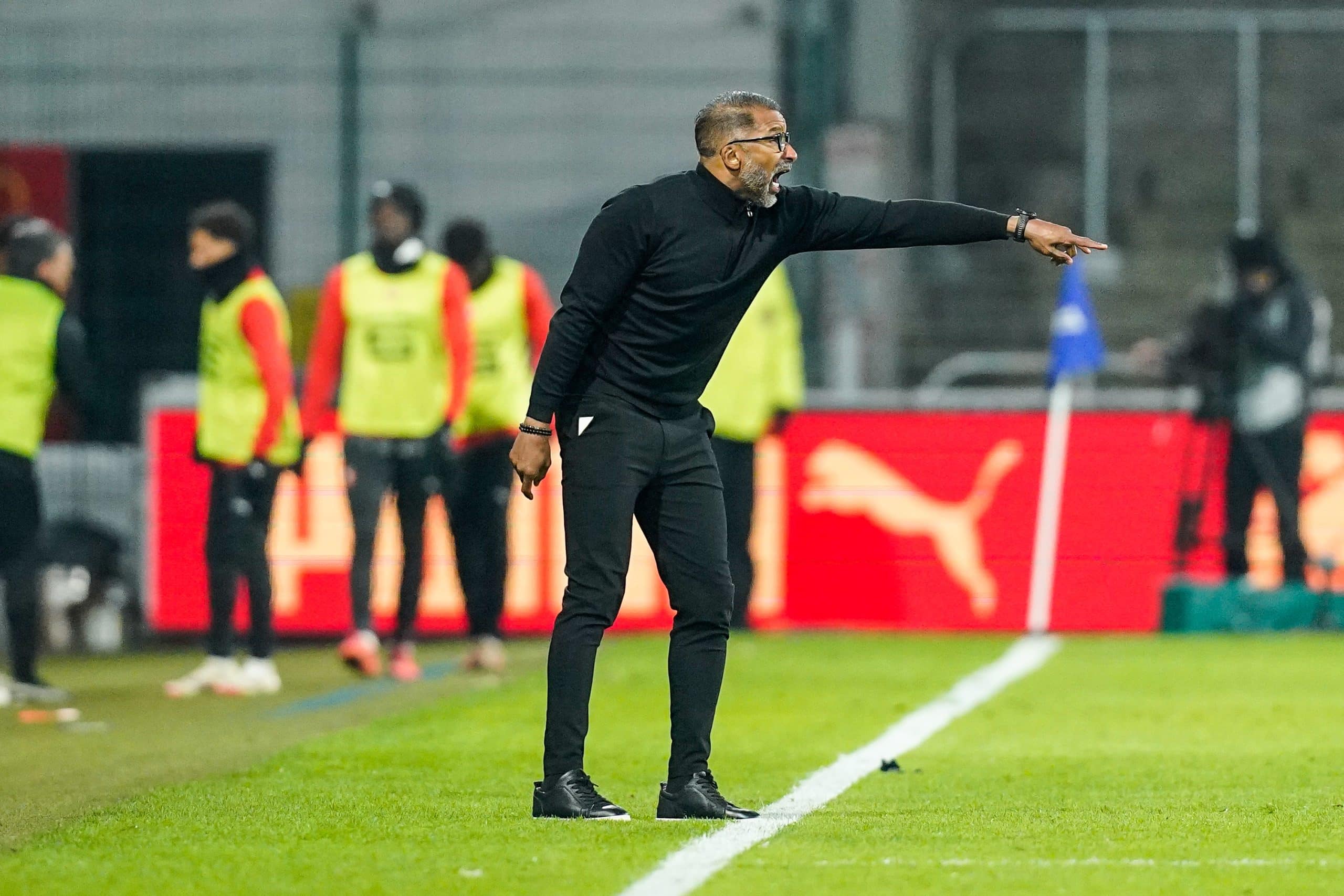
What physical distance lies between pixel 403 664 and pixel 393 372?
1243 mm

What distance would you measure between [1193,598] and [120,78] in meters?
7.28

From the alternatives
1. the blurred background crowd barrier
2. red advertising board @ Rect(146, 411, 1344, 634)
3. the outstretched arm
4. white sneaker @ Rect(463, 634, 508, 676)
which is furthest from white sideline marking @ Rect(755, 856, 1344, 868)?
the blurred background crowd barrier

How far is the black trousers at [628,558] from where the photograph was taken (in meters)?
6.21

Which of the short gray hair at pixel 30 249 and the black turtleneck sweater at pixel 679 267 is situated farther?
the short gray hair at pixel 30 249

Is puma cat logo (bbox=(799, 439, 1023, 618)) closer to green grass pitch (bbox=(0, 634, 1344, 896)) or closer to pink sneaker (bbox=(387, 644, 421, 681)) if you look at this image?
green grass pitch (bbox=(0, 634, 1344, 896))

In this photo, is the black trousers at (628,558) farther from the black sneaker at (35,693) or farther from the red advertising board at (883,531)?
the red advertising board at (883,531)

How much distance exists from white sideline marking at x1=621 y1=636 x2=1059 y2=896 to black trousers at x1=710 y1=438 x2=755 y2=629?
180 cm

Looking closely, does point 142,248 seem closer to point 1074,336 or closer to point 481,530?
point 1074,336

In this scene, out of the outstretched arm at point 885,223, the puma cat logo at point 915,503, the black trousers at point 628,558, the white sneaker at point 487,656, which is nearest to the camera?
the black trousers at point 628,558

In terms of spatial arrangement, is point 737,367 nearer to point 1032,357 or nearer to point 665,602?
point 665,602

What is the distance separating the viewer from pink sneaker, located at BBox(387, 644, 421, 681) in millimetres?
11086

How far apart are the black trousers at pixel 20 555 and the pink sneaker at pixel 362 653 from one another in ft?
4.18

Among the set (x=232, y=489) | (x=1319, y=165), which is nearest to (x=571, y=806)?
(x=232, y=489)

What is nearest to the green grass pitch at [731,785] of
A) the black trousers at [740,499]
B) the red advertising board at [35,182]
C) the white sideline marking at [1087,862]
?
the white sideline marking at [1087,862]
